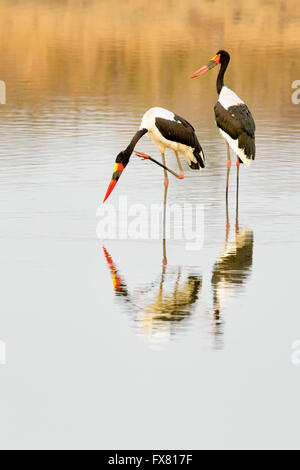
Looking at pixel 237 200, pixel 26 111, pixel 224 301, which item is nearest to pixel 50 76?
pixel 26 111

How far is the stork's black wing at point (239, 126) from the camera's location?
12.9 m

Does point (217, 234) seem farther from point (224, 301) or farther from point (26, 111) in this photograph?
point (26, 111)

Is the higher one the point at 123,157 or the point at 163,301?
the point at 123,157

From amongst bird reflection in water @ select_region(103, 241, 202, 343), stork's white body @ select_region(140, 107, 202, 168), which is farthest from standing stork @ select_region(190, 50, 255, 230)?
bird reflection in water @ select_region(103, 241, 202, 343)
